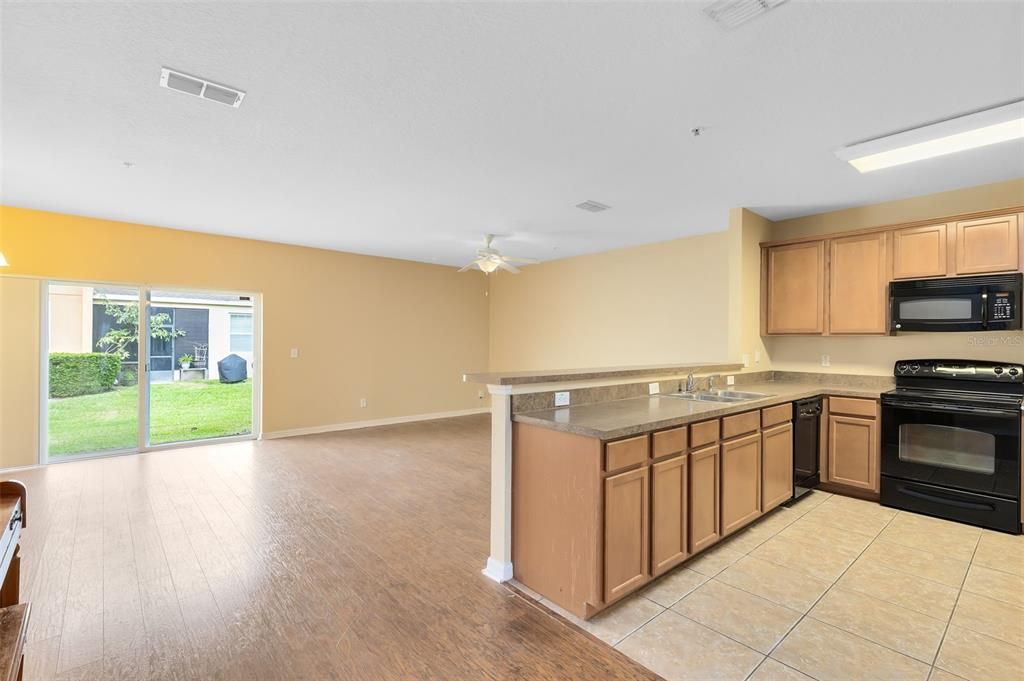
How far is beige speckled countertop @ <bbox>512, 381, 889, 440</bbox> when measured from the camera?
7.31ft

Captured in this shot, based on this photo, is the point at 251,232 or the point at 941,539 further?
the point at 251,232

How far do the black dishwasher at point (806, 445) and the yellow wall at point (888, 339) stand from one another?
866mm

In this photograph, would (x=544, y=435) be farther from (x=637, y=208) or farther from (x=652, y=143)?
(x=637, y=208)

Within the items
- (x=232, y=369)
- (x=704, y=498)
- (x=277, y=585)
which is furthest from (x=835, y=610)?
(x=232, y=369)

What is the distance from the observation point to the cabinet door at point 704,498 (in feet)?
8.65

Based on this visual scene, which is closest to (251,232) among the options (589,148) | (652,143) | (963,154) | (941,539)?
(589,148)

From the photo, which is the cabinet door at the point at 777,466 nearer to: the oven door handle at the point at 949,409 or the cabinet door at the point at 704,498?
the cabinet door at the point at 704,498

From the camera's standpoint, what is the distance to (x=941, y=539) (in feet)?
10.0

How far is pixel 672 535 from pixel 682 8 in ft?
8.27

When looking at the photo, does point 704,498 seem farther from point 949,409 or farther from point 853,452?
point 949,409

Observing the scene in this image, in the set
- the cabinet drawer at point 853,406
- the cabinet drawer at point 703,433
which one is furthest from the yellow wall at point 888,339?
the cabinet drawer at point 703,433

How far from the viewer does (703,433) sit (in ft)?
8.80

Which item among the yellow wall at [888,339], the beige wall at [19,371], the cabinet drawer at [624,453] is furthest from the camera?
the beige wall at [19,371]

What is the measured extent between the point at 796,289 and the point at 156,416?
7.35 meters
